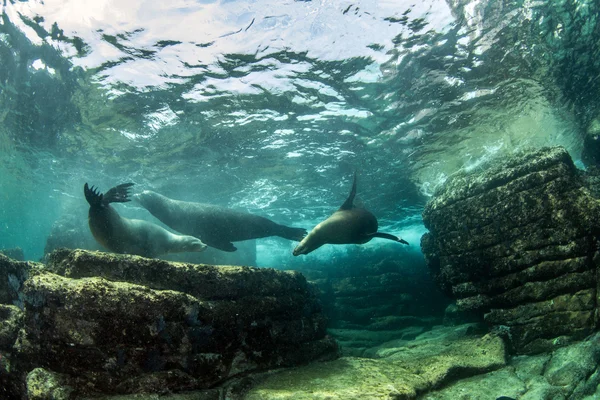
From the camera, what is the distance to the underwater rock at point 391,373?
10.3ft

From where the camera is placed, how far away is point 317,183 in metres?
17.6

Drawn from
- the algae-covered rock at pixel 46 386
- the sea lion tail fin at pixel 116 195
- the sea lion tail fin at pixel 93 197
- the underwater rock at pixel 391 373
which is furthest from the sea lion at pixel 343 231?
the algae-covered rock at pixel 46 386

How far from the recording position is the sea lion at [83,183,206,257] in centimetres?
599

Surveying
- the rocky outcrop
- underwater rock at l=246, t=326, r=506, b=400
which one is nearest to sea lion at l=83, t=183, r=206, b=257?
the rocky outcrop

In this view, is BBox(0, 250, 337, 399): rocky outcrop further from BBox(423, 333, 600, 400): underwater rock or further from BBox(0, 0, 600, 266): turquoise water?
BBox(0, 0, 600, 266): turquoise water

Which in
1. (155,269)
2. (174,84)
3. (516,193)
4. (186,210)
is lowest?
(155,269)

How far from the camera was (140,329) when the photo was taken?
3.16 metres

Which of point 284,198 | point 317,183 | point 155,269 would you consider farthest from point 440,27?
point 284,198

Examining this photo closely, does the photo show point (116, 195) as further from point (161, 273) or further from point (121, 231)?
point (161, 273)

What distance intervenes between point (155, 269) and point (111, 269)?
471 mm

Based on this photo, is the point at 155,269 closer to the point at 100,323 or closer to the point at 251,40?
the point at 100,323

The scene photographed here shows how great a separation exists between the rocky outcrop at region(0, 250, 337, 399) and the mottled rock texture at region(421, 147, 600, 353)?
439cm

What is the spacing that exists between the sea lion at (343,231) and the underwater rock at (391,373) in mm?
2415

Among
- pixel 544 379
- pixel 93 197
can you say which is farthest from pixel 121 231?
pixel 544 379
